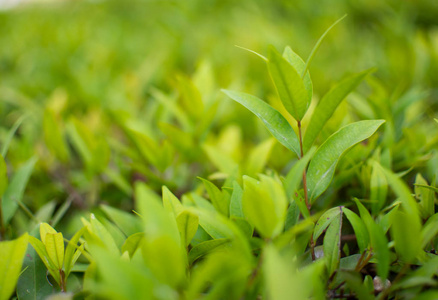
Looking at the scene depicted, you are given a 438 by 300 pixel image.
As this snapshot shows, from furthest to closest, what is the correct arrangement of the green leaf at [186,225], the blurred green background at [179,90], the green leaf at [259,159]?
the blurred green background at [179,90]
the green leaf at [259,159]
the green leaf at [186,225]

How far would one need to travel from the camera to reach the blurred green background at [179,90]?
4.28 ft

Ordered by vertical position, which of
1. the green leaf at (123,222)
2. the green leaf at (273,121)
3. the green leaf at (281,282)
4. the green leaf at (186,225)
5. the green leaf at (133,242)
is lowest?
the green leaf at (123,222)

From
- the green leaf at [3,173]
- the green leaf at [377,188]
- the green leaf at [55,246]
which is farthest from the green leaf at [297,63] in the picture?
the green leaf at [3,173]

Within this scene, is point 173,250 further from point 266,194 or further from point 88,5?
point 88,5

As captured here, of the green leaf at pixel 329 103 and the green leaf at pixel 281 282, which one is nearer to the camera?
the green leaf at pixel 281 282

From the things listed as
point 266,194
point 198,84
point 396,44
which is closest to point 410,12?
point 396,44

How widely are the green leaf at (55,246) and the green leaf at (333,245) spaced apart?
581 mm

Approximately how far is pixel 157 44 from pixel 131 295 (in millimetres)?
2520

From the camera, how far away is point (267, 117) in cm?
87

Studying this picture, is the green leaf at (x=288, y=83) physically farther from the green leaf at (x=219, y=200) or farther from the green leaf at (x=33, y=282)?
the green leaf at (x=33, y=282)

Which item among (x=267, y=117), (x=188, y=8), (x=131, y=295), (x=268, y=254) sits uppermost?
(x=188, y=8)

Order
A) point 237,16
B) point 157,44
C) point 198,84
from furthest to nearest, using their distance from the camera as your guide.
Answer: point 237,16 < point 157,44 < point 198,84

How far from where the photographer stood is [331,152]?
2.77ft

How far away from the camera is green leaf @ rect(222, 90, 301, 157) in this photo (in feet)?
2.81
